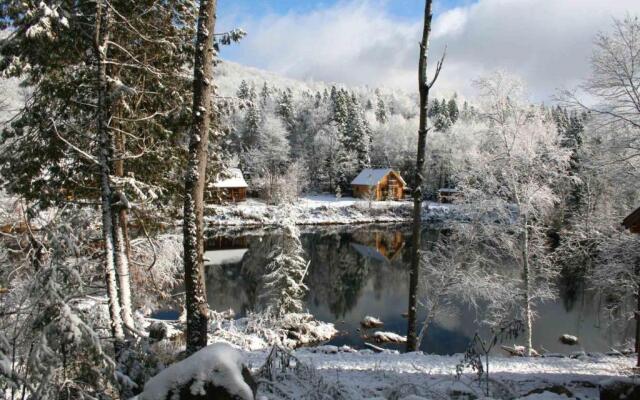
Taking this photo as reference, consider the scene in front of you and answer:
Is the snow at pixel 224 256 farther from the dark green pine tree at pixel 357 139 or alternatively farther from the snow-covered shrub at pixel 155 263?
the dark green pine tree at pixel 357 139

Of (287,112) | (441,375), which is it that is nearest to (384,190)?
(287,112)

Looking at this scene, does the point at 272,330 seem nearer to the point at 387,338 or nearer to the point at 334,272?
the point at 387,338

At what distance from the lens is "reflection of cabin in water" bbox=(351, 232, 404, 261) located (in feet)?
109

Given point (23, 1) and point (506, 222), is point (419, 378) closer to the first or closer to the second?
point (23, 1)

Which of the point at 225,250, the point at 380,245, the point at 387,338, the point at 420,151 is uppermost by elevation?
the point at 420,151

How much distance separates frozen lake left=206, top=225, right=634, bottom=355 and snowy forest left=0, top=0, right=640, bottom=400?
166mm

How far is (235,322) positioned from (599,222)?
50.1 feet

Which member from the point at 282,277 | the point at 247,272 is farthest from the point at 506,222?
the point at 247,272

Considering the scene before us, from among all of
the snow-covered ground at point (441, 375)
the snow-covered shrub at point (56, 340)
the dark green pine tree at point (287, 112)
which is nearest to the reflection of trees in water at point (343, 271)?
the snow-covered ground at point (441, 375)

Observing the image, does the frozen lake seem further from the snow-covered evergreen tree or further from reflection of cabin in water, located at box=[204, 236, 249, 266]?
the snow-covered evergreen tree

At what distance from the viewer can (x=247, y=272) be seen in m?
26.9

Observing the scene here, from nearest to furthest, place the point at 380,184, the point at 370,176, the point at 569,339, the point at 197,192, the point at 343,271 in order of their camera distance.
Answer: the point at 197,192 → the point at 569,339 → the point at 343,271 → the point at 370,176 → the point at 380,184

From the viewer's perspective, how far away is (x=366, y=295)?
23.8m

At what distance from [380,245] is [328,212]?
12.2m
